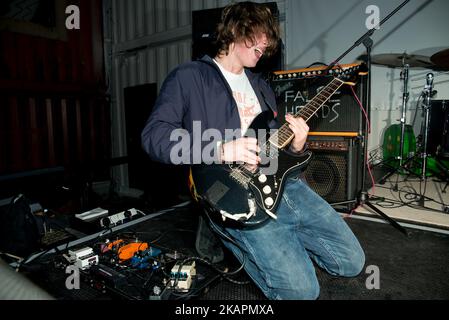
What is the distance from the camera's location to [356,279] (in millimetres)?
1392

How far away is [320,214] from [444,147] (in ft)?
6.16

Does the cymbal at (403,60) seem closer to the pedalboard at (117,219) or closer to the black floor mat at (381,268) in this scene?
the black floor mat at (381,268)

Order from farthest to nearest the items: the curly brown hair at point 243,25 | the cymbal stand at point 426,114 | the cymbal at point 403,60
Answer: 1. the cymbal at point 403,60
2. the cymbal stand at point 426,114
3. the curly brown hair at point 243,25

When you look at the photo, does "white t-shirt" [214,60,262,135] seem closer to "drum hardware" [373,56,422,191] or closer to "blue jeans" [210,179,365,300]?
"blue jeans" [210,179,365,300]

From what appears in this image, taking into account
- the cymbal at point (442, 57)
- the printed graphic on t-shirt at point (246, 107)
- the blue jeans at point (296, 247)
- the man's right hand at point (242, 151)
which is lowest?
the blue jeans at point (296, 247)

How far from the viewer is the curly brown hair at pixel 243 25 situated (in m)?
1.51

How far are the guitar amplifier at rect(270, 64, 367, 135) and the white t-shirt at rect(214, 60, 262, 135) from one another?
0.63m

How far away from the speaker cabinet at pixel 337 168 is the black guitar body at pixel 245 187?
97 cm

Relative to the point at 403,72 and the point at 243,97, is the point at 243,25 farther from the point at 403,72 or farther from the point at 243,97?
the point at 403,72

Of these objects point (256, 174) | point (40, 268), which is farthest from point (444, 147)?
point (40, 268)

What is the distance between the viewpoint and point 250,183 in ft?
4.06

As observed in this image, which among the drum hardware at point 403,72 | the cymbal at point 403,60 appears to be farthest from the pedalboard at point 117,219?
the cymbal at point 403,60

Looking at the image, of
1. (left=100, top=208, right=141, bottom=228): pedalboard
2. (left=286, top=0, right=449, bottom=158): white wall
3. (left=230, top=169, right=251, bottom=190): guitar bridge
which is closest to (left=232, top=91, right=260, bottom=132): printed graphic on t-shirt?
(left=230, top=169, right=251, bottom=190): guitar bridge

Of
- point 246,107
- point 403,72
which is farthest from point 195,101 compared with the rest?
point 403,72
